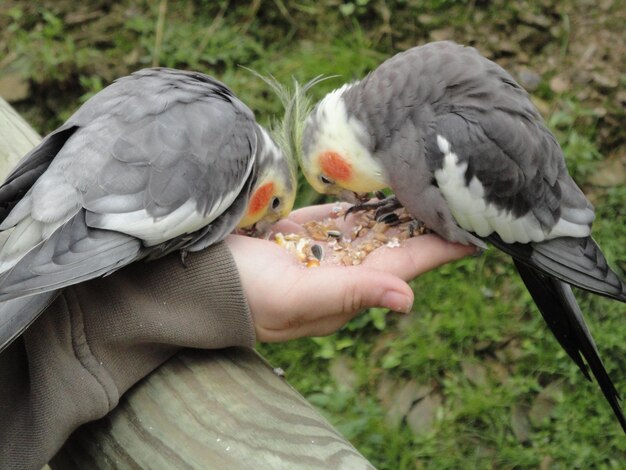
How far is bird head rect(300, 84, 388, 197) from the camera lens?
72.5 inches

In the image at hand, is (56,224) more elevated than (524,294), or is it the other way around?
(56,224)

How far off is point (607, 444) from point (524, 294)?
0.58 metres

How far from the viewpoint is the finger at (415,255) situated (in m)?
1.66

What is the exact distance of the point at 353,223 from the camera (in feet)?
6.53

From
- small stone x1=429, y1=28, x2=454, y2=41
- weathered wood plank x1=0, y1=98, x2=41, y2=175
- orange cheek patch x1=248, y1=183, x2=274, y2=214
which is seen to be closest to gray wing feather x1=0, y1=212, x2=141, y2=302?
weathered wood plank x1=0, y1=98, x2=41, y2=175

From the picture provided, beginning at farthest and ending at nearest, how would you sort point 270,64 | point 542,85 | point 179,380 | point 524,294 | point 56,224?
point 270,64
point 542,85
point 524,294
point 56,224
point 179,380

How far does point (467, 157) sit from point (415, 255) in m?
0.26

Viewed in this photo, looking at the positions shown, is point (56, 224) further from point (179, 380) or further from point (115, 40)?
point (115, 40)

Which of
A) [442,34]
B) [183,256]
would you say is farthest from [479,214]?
[442,34]

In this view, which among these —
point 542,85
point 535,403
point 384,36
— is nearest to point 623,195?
point 542,85

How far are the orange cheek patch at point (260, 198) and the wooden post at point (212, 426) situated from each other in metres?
0.56

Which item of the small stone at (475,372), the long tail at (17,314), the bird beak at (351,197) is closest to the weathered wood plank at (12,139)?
the long tail at (17,314)

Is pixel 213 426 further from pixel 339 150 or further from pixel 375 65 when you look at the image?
pixel 375 65

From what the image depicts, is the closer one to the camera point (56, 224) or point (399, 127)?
point (56, 224)
